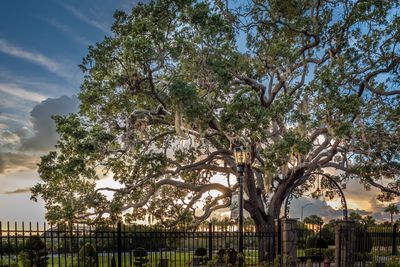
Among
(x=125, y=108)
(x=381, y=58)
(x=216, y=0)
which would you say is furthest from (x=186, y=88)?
(x=381, y=58)

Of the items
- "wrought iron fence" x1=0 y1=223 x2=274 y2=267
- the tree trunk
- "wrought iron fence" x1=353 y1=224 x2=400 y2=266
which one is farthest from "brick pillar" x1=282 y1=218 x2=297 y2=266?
the tree trunk

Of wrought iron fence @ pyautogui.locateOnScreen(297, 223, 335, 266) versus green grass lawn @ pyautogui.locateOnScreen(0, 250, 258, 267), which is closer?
green grass lawn @ pyautogui.locateOnScreen(0, 250, 258, 267)

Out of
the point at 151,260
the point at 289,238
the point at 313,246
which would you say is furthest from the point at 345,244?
the point at 313,246

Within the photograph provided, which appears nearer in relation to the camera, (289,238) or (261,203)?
(289,238)

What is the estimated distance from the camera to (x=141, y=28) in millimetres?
20109

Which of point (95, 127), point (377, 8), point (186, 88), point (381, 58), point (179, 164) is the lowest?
point (179, 164)

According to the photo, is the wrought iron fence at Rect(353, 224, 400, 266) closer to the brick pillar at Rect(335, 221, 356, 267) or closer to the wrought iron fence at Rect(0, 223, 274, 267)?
the brick pillar at Rect(335, 221, 356, 267)

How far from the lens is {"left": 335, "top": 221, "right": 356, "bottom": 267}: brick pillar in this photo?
59.8ft

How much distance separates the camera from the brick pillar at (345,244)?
59.8ft

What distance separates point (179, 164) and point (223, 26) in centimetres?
904

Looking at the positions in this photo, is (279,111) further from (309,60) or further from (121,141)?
(121,141)

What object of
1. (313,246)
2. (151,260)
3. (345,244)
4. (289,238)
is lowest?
(313,246)

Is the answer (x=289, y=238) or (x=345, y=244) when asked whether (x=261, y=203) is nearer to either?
(x=345, y=244)

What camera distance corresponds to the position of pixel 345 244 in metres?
18.3
